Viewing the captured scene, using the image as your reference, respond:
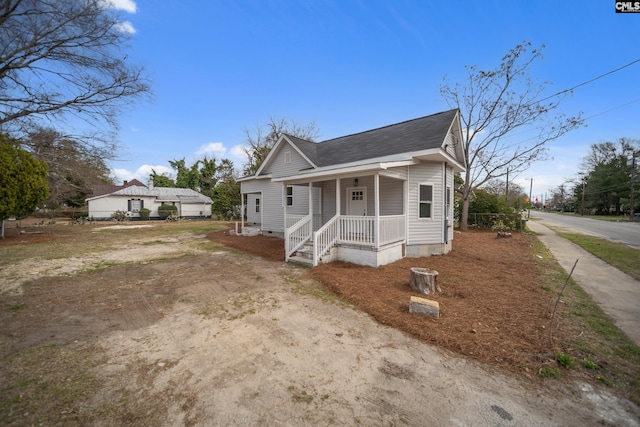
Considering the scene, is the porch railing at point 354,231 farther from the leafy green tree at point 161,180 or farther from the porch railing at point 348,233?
the leafy green tree at point 161,180

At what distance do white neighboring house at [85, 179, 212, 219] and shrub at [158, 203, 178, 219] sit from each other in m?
1.15

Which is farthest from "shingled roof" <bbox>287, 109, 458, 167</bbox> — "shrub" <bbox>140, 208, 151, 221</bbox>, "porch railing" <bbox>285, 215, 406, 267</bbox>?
"shrub" <bbox>140, 208, 151, 221</bbox>

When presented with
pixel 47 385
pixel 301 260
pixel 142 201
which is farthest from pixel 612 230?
pixel 142 201

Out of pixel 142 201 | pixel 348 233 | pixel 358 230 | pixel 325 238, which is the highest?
pixel 142 201

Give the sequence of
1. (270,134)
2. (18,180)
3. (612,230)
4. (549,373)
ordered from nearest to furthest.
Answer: (549,373)
(18,180)
(612,230)
(270,134)

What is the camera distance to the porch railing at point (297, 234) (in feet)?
27.9

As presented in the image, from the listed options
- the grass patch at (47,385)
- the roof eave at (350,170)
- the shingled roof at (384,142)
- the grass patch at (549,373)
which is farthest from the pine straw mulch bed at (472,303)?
the shingled roof at (384,142)

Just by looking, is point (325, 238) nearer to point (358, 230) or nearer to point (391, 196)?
point (358, 230)

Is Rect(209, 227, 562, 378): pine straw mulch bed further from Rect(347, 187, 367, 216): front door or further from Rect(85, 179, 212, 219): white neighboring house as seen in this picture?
Rect(85, 179, 212, 219): white neighboring house

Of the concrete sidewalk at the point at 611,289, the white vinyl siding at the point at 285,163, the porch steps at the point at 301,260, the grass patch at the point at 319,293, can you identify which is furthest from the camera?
the white vinyl siding at the point at 285,163

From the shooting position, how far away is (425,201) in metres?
9.16

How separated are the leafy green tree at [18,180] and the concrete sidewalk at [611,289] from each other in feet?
70.9

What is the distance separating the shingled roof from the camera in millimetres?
9203

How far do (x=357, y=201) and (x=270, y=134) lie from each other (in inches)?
879
